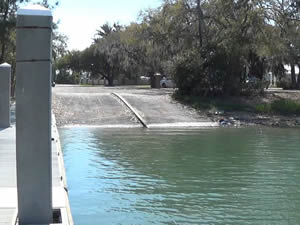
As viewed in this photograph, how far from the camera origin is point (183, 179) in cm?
1149

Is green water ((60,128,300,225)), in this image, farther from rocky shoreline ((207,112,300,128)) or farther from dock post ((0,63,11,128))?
rocky shoreline ((207,112,300,128))

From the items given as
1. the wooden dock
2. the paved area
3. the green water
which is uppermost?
the paved area

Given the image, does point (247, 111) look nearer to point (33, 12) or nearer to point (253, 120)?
point (253, 120)

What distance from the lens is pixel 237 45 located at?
31.0 m

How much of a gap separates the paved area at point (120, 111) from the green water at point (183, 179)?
5232 millimetres

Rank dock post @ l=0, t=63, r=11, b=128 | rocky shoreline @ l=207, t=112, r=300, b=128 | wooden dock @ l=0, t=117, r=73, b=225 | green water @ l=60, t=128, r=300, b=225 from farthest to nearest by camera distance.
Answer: rocky shoreline @ l=207, t=112, r=300, b=128 < dock post @ l=0, t=63, r=11, b=128 < green water @ l=60, t=128, r=300, b=225 < wooden dock @ l=0, t=117, r=73, b=225

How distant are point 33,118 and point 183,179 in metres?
5.96

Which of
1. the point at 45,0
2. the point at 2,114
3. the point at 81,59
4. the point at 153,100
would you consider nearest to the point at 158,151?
the point at 2,114

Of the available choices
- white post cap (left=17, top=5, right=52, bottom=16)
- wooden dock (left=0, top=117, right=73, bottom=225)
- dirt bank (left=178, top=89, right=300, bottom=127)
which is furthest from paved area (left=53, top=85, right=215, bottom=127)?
white post cap (left=17, top=5, right=52, bottom=16)

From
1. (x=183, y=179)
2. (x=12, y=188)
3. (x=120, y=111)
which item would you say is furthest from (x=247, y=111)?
(x=12, y=188)

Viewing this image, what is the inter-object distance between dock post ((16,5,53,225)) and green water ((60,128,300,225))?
75.6 inches

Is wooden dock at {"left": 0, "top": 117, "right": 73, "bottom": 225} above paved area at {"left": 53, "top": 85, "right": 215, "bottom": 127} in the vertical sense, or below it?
below

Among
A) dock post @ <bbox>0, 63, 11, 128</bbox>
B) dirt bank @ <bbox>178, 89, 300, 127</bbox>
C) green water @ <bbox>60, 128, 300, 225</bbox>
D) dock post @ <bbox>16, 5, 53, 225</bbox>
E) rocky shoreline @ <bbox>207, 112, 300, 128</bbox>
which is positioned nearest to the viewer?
dock post @ <bbox>16, 5, 53, 225</bbox>

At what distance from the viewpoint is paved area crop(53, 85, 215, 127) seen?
25.1 m
